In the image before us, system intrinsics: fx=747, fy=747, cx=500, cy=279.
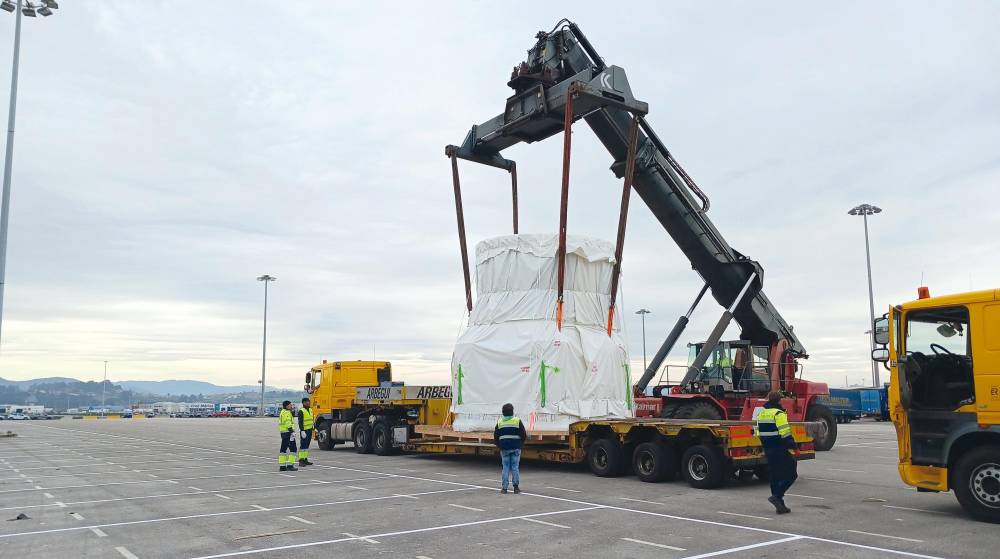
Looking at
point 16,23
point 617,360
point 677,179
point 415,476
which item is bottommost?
point 415,476

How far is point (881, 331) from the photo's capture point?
12.1 meters

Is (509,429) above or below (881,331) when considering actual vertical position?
below

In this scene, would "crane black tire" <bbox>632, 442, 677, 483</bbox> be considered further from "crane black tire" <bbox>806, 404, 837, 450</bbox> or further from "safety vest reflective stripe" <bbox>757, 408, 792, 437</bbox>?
"crane black tire" <bbox>806, 404, 837, 450</bbox>

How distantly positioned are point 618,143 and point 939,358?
13013mm

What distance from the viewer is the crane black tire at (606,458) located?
1630cm

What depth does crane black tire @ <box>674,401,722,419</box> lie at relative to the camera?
2205cm

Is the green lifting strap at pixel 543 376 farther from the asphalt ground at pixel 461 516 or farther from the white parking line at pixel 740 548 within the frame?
the white parking line at pixel 740 548

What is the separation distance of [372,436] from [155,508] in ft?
39.6

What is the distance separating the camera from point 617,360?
65.3ft

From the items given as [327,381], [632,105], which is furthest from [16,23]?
[632,105]

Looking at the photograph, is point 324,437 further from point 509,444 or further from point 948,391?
point 948,391

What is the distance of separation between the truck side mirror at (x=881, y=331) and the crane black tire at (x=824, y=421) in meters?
12.5

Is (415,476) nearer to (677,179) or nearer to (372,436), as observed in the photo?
(372,436)

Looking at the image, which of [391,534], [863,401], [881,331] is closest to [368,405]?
[391,534]
